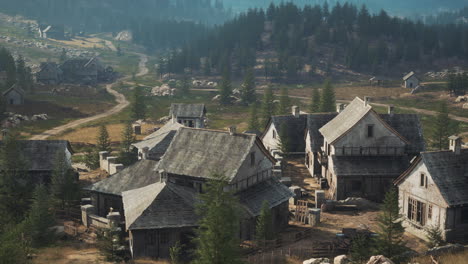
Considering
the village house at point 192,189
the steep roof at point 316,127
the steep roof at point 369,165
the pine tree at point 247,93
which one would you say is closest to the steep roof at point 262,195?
the village house at point 192,189

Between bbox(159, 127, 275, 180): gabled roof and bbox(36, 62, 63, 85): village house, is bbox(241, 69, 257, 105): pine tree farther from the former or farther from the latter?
bbox(159, 127, 275, 180): gabled roof

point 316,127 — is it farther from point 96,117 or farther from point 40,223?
point 96,117

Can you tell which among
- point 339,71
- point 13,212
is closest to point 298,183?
point 13,212

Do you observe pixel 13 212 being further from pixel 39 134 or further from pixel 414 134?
pixel 39 134

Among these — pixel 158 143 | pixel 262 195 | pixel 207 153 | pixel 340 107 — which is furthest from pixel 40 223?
pixel 340 107

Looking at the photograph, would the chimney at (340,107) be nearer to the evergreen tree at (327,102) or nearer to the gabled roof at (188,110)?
the gabled roof at (188,110)

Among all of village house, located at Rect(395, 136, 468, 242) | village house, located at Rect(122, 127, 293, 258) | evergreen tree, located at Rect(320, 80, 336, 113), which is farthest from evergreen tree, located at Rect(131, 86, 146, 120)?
village house, located at Rect(395, 136, 468, 242)
